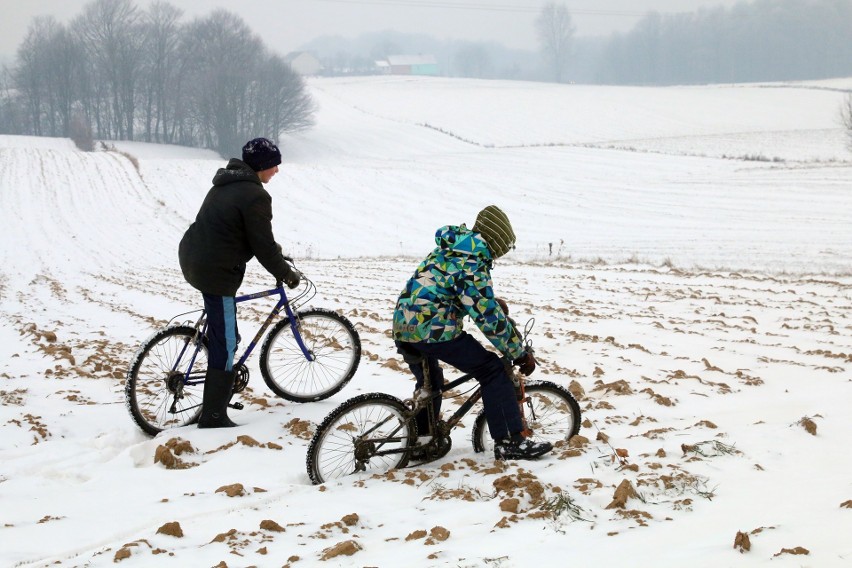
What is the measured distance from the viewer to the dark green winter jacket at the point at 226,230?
20.0 feet

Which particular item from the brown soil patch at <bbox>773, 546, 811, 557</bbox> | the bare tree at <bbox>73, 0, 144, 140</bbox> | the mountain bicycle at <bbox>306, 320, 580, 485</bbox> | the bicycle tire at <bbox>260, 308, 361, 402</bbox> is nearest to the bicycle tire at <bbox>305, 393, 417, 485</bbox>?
the mountain bicycle at <bbox>306, 320, 580, 485</bbox>

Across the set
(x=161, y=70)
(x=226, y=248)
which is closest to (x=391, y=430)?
(x=226, y=248)

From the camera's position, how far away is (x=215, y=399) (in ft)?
20.8

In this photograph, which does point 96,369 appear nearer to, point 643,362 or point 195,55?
point 643,362

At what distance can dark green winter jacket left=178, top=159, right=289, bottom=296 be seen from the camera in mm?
6086

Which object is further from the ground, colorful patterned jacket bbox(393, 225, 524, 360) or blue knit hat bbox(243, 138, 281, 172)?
blue knit hat bbox(243, 138, 281, 172)

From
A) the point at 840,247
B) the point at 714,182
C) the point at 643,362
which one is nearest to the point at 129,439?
the point at 643,362

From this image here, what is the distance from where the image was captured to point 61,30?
9838 centimetres

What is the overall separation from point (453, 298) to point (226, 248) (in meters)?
2.03

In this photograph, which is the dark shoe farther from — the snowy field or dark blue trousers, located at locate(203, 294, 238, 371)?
dark blue trousers, located at locate(203, 294, 238, 371)

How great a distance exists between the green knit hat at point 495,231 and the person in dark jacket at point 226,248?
1879mm

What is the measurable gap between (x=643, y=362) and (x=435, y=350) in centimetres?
409

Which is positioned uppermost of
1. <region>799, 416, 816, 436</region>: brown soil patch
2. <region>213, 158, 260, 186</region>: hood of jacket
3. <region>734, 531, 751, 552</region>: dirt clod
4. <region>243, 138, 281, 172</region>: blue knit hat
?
<region>243, 138, 281, 172</region>: blue knit hat

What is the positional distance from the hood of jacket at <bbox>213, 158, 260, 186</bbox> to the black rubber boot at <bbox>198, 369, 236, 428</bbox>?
4.90ft
